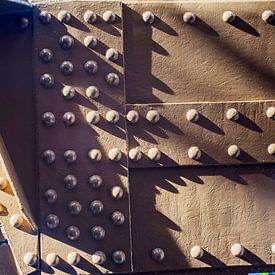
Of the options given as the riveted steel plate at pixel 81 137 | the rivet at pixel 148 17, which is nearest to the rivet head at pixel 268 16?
the rivet at pixel 148 17

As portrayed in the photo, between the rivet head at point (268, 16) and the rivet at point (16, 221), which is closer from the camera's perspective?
the rivet at point (16, 221)

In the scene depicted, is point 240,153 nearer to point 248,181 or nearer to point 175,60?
point 248,181

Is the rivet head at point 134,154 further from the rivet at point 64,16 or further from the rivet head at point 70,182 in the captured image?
the rivet at point 64,16

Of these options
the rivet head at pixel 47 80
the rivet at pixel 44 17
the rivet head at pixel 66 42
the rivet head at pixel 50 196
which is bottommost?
the rivet head at pixel 50 196

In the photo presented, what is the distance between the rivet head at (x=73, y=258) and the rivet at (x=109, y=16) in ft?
2.30

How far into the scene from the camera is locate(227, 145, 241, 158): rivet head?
1.50 m

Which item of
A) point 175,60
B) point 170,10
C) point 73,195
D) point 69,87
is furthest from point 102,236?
point 170,10

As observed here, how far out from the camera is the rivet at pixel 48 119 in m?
1.44

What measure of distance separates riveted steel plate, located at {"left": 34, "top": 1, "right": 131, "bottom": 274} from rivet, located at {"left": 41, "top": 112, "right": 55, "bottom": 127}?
13 mm

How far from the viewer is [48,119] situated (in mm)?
1440

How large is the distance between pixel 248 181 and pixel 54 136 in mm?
613

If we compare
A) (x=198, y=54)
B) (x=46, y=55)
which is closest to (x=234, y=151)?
(x=198, y=54)

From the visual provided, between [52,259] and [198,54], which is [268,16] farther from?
[52,259]

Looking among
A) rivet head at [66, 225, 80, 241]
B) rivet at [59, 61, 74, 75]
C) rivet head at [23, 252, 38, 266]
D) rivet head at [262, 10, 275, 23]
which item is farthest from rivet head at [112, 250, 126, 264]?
rivet head at [262, 10, 275, 23]
